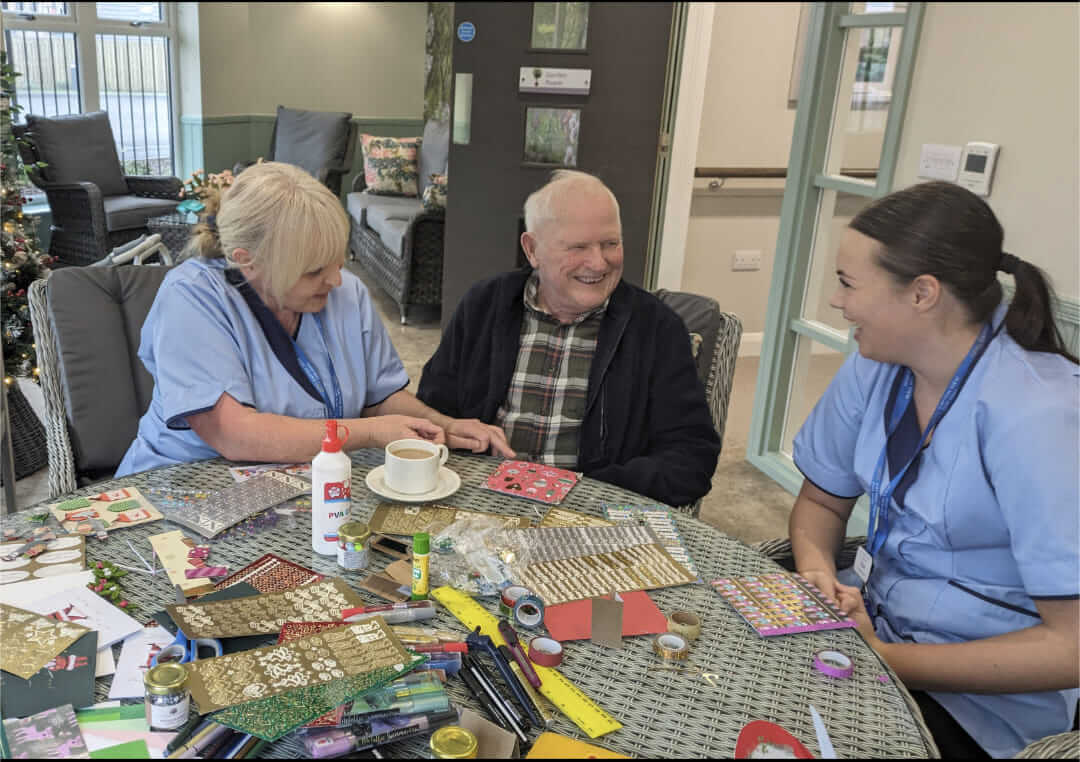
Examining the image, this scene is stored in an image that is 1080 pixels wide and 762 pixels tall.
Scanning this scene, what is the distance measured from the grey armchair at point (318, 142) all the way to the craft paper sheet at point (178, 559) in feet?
17.6

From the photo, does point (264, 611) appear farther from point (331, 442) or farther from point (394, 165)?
point (394, 165)

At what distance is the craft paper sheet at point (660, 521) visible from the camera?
4.22 feet

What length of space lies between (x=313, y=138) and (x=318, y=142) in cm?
7

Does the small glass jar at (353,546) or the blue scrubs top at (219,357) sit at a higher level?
the blue scrubs top at (219,357)

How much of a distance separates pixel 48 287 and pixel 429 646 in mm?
1303

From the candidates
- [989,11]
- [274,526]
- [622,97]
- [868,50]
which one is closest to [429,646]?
[274,526]

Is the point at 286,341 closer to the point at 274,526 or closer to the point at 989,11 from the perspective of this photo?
the point at 274,526

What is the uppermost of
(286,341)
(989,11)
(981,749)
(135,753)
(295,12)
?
(295,12)

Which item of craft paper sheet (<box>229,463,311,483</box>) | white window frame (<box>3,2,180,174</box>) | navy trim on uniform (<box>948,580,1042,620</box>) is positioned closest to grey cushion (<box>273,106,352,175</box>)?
Result: white window frame (<box>3,2,180,174</box>)

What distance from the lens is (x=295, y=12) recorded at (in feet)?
22.4

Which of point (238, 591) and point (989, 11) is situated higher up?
point (989, 11)

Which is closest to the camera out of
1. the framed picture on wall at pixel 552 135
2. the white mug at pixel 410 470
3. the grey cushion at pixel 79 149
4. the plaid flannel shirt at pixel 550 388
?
the white mug at pixel 410 470

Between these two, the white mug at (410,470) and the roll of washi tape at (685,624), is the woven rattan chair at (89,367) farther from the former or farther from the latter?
the roll of washi tape at (685,624)

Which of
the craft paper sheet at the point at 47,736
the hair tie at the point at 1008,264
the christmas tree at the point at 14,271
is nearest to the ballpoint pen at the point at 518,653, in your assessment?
the craft paper sheet at the point at 47,736
